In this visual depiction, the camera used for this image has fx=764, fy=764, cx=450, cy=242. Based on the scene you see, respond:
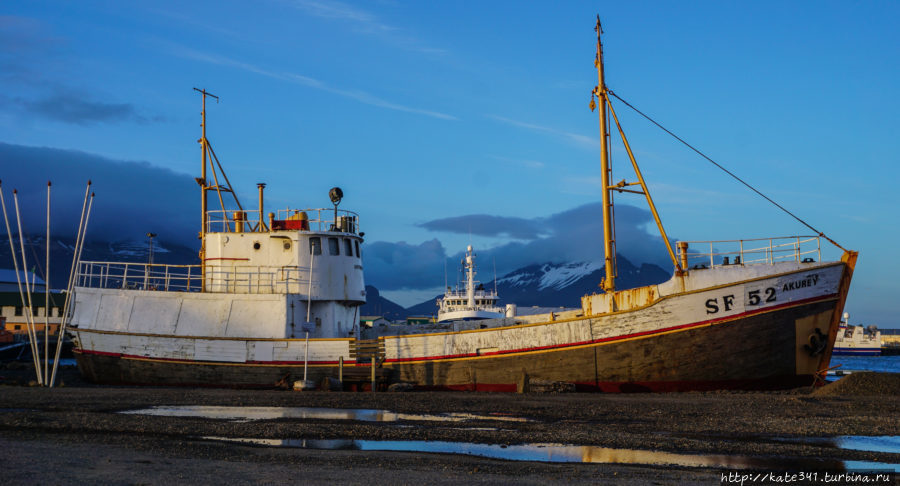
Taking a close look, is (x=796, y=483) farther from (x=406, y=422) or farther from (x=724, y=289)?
(x=724, y=289)

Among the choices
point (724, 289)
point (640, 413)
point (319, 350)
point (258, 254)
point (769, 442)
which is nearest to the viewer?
point (769, 442)

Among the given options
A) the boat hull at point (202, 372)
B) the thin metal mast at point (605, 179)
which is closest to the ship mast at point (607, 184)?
the thin metal mast at point (605, 179)

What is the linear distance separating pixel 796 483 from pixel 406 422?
7.80 metres

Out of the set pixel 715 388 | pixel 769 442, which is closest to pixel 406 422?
pixel 769 442

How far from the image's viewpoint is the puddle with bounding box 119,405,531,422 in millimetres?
15484

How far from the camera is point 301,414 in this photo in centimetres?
1625

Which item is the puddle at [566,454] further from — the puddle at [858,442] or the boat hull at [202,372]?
the boat hull at [202,372]

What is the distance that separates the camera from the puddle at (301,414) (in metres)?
15.5

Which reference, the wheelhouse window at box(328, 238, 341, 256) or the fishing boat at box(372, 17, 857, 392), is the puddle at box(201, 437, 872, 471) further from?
the wheelhouse window at box(328, 238, 341, 256)

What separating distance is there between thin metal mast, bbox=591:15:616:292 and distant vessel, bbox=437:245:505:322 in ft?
136

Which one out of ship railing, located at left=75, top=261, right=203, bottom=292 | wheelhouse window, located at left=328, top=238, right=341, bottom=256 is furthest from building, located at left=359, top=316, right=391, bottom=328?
ship railing, located at left=75, top=261, right=203, bottom=292

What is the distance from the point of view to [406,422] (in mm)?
14953

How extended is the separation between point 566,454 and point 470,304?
58781mm

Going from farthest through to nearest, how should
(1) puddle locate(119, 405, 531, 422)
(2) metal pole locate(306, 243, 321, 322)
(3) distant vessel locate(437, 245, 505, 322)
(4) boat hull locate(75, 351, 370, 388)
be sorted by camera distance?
(3) distant vessel locate(437, 245, 505, 322) < (2) metal pole locate(306, 243, 321, 322) < (4) boat hull locate(75, 351, 370, 388) < (1) puddle locate(119, 405, 531, 422)
